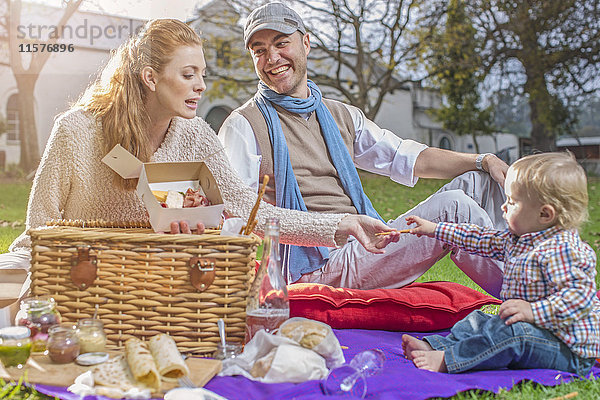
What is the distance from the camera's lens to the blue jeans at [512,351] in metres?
2.09

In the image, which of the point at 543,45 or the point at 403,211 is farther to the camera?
the point at 543,45

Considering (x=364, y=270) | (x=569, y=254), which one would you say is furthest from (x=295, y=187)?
(x=569, y=254)

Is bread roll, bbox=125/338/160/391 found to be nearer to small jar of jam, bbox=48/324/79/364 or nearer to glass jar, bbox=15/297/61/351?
small jar of jam, bbox=48/324/79/364

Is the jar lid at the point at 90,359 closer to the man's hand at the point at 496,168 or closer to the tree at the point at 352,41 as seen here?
the man's hand at the point at 496,168

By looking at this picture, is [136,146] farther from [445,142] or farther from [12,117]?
[445,142]

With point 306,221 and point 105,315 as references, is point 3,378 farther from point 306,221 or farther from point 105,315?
point 306,221

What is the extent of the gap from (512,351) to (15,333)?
61.0 inches

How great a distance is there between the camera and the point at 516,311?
208 centimetres

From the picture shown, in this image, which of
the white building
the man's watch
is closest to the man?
the man's watch

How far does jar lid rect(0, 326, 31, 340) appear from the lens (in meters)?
1.91

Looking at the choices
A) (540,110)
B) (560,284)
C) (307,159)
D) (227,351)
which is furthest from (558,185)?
(540,110)

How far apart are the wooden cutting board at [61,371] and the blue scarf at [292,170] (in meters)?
1.07

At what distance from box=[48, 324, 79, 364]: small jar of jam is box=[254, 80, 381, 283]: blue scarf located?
1.23 metres

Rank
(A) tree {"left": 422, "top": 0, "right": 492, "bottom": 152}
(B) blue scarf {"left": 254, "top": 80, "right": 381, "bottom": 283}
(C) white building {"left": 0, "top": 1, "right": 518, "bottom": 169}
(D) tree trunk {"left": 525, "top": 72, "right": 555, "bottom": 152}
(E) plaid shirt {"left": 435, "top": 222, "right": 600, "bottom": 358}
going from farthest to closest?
(D) tree trunk {"left": 525, "top": 72, "right": 555, "bottom": 152} → (A) tree {"left": 422, "top": 0, "right": 492, "bottom": 152} → (C) white building {"left": 0, "top": 1, "right": 518, "bottom": 169} → (B) blue scarf {"left": 254, "top": 80, "right": 381, "bottom": 283} → (E) plaid shirt {"left": 435, "top": 222, "right": 600, "bottom": 358}
